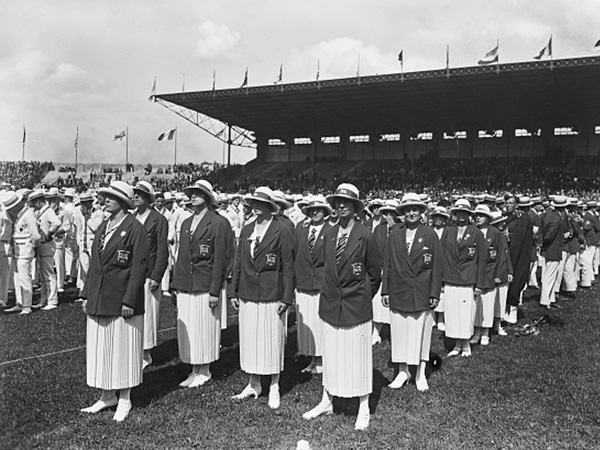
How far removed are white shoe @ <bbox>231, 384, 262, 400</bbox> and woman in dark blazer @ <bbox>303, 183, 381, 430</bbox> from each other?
815 millimetres

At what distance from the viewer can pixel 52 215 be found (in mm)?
10914

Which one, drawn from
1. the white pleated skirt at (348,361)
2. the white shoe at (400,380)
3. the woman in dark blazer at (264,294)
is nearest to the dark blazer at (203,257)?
the woman in dark blazer at (264,294)

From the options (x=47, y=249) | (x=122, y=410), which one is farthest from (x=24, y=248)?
(x=122, y=410)

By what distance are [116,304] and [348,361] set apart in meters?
2.30

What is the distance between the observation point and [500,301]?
9.74m

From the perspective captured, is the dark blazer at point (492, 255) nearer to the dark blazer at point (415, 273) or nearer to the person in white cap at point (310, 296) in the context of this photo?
the dark blazer at point (415, 273)

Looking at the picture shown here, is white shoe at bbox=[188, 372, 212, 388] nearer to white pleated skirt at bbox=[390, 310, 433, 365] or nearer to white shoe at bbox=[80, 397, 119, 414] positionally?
white shoe at bbox=[80, 397, 119, 414]

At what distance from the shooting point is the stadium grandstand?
104 ft

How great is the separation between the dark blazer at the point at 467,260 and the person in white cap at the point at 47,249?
7048 millimetres

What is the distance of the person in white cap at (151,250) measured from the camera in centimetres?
703

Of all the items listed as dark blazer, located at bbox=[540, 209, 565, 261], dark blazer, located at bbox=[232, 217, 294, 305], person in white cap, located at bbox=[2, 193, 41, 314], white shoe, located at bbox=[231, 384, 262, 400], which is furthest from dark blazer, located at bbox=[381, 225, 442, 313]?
person in white cap, located at bbox=[2, 193, 41, 314]

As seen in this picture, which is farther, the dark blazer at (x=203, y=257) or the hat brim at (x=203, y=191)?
the hat brim at (x=203, y=191)

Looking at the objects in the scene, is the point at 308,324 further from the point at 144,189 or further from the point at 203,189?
the point at 144,189

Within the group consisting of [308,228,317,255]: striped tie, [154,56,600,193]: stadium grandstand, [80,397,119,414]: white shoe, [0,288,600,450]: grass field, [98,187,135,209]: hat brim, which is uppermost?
[154,56,600,193]: stadium grandstand
